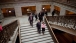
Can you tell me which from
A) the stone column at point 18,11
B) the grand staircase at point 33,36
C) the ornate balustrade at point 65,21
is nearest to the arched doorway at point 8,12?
the stone column at point 18,11

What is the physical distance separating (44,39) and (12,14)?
→ 10652mm

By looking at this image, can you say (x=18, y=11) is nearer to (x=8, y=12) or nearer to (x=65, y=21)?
(x=8, y=12)

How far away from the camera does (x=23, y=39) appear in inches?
376

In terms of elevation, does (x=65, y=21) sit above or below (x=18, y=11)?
below

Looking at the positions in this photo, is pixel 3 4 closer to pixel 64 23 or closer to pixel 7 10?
pixel 7 10

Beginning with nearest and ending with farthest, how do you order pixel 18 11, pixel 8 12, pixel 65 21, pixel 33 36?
pixel 33 36
pixel 65 21
pixel 18 11
pixel 8 12

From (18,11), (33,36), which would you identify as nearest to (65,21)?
(33,36)

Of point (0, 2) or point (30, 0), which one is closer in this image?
point (0, 2)

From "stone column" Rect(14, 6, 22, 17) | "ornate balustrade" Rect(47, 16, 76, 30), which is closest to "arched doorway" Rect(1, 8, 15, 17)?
"stone column" Rect(14, 6, 22, 17)

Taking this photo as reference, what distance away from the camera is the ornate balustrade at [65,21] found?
964cm

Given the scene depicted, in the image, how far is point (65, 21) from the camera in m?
10.2

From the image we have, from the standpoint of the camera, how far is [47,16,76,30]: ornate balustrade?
31.6 ft

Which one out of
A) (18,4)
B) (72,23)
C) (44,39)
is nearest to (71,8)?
(72,23)

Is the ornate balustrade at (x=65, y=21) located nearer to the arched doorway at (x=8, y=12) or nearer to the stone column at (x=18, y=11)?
the stone column at (x=18, y=11)
